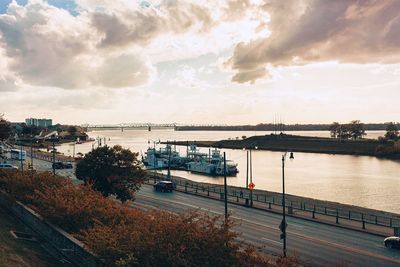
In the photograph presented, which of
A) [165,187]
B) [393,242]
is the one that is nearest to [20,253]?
[393,242]

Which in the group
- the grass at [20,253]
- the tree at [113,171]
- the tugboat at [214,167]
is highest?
the tree at [113,171]

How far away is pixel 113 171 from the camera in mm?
51531

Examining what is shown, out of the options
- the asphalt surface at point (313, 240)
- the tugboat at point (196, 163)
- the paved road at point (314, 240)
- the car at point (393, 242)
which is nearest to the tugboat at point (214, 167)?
the tugboat at point (196, 163)

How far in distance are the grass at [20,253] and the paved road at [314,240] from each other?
13167 millimetres

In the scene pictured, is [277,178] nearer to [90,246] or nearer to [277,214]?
[277,214]

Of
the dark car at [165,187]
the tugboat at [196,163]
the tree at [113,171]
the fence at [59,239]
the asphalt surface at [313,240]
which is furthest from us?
the tugboat at [196,163]

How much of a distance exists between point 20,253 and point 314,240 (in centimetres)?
2473

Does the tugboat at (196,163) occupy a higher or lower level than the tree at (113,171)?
lower

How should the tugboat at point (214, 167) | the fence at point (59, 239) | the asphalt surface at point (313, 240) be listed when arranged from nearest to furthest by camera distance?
the fence at point (59, 239) → the asphalt surface at point (313, 240) → the tugboat at point (214, 167)

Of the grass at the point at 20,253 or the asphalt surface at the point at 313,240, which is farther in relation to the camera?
the asphalt surface at the point at 313,240

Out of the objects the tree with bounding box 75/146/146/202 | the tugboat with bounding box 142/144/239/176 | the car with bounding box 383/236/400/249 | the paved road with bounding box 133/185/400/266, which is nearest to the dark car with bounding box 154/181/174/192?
the paved road with bounding box 133/185/400/266

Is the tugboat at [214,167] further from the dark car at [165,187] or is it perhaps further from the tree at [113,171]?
the tree at [113,171]

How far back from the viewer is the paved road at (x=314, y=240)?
3225cm

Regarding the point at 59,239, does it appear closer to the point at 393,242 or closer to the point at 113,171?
the point at 113,171
